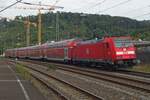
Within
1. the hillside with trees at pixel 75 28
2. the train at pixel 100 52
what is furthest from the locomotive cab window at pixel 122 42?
the hillside with trees at pixel 75 28

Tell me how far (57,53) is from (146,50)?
17.5 meters

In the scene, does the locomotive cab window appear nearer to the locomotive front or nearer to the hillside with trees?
the locomotive front

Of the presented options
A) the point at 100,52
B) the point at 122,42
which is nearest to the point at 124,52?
the point at 122,42

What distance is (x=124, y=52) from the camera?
3475 centimetres

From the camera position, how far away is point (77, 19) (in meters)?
106

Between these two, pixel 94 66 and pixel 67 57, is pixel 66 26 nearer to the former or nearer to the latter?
pixel 67 57

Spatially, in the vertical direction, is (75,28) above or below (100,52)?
above

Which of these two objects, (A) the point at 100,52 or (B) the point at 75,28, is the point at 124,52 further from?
(B) the point at 75,28

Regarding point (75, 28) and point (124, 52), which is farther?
point (75, 28)

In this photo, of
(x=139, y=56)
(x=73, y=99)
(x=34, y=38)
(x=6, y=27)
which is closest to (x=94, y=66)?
(x=139, y=56)

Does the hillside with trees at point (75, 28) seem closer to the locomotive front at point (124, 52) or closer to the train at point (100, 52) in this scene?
the train at point (100, 52)

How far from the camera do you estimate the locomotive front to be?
1342 inches

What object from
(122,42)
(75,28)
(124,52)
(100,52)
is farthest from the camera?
(75,28)

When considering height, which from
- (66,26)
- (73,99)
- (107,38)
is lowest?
(73,99)
